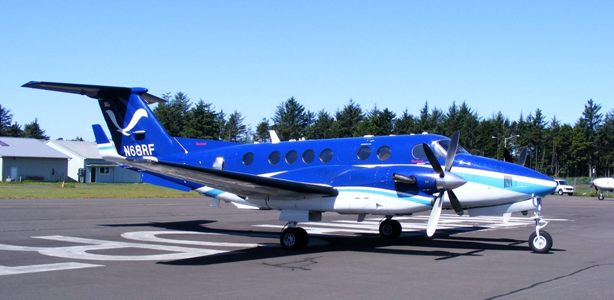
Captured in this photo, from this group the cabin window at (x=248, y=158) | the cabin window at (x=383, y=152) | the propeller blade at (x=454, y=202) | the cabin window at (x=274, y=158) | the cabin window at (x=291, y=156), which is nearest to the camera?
the propeller blade at (x=454, y=202)

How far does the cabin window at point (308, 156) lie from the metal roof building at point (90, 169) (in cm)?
6552

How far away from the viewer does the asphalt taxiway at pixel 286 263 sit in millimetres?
8734

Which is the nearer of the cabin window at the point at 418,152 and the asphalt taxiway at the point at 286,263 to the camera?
the asphalt taxiway at the point at 286,263

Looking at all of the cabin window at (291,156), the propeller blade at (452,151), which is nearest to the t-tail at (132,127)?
the cabin window at (291,156)

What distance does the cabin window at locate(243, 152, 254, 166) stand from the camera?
16.8 m

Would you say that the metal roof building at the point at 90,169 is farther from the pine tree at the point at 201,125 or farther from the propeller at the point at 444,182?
the propeller at the point at 444,182

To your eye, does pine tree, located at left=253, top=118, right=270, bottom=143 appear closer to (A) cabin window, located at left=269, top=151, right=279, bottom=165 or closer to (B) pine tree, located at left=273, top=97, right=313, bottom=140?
(B) pine tree, located at left=273, top=97, right=313, bottom=140

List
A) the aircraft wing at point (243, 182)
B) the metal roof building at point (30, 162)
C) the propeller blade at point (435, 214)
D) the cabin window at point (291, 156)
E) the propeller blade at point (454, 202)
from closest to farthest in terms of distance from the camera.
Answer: the aircraft wing at point (243, 182) → the propeller blade at point (435, 214) → the propeller blade at point (454, 202) → the cabin window at point (291, 156) → the metal roof building at point (30, 162)

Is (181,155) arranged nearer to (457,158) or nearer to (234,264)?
(234,264)

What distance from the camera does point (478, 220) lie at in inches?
967

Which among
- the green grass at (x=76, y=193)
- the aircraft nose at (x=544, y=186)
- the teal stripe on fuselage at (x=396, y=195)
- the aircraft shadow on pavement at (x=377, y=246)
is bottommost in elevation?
the aircraft shadow on pavement at (x=377, y=246)

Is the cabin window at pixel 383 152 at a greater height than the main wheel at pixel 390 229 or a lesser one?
greater

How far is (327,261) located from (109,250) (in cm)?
515

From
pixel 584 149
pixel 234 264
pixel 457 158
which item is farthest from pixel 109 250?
pixel 584 149
